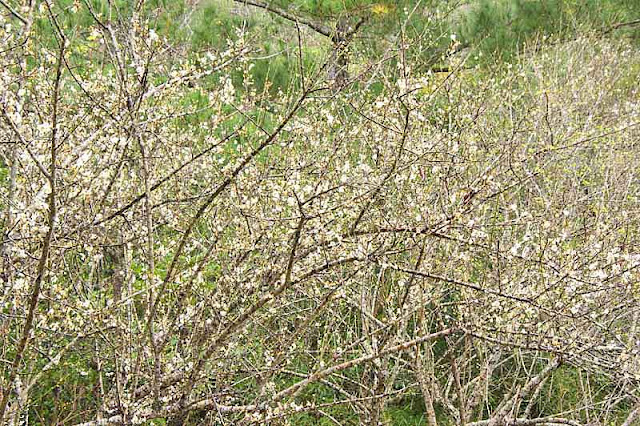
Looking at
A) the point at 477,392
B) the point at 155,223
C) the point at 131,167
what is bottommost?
the point at 477,392

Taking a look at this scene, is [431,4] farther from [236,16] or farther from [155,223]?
[155,223]

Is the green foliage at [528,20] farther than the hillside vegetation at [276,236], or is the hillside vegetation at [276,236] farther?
the green foliage at [528,20]

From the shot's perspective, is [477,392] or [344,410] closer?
[477,392]

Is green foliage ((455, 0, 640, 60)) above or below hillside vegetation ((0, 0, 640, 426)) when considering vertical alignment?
above

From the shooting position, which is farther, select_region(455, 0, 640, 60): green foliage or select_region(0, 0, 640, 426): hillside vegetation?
select_region(455, 0, 640, 60): green foliage

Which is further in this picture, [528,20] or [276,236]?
[528,20]

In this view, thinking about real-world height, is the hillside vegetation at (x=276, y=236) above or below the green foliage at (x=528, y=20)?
below

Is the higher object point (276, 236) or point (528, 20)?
point (528, 20)

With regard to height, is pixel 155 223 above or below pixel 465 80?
below

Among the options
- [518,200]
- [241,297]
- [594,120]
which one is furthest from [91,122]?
[594,120]

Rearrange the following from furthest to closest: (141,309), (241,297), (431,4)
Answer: (431,4) < (141,309) < (241,297)

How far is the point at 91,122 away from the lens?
11.6 ft

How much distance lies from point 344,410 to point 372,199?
292 centimetres

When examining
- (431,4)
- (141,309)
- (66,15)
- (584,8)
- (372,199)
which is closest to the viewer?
(372,199)
